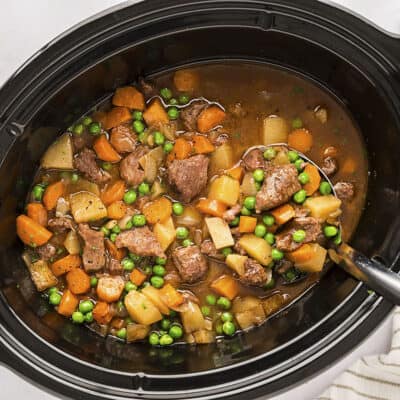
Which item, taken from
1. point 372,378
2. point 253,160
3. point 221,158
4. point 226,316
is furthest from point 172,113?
point 372,378

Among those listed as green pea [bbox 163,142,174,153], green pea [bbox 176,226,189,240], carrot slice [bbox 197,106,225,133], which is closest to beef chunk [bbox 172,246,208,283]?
green pea [bbox 176,226,189,240]

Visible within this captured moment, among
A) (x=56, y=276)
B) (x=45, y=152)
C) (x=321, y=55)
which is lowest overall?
(x=56, y=276)

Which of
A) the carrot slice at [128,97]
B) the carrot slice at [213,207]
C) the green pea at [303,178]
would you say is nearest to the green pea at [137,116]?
the carrot slice at [128,97]

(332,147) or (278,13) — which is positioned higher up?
(278,13)

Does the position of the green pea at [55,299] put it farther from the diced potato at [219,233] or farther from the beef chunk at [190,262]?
the diced potato at [219,233]

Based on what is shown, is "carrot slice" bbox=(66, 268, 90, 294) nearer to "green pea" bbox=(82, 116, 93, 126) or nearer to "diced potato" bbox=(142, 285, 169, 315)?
"diced potato" bbox=(142, 285, 169, 315)

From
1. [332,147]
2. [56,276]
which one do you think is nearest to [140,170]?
[56,276]

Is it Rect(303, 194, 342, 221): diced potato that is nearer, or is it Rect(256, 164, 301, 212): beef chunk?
Rect(256, 164, 301, 212): beef chunk

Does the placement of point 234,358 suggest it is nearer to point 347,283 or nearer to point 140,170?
point 347,283
